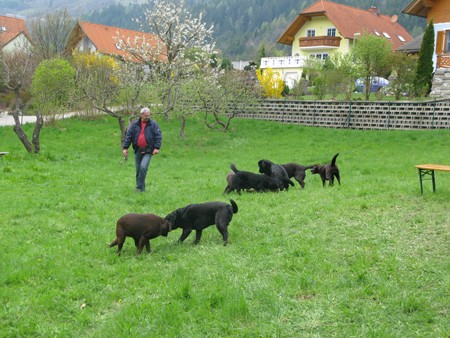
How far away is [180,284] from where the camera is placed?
5852 millimetres

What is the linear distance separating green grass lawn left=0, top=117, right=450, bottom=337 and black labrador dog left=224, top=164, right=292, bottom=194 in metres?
0.29

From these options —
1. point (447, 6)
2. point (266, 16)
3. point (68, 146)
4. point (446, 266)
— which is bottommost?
point (446, 266)

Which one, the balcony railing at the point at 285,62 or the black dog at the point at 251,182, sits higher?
the balcony railing at the point at 285,62

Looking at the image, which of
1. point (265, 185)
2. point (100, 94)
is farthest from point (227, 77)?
point (265, 185)

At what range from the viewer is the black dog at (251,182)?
457 inches

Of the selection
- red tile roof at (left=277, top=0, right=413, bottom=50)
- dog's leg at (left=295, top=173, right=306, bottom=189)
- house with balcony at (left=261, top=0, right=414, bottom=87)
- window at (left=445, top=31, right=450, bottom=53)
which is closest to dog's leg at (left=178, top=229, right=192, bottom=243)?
dog's leg at (left=295, top=173, right=306, bottom=189)

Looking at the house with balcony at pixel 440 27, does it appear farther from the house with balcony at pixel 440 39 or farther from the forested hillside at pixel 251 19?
the forested hillside at pixel 251 19

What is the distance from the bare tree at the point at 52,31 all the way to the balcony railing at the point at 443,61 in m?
26.3

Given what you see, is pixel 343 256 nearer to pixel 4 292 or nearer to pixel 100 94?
pixel 4 292

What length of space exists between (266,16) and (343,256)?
421ft

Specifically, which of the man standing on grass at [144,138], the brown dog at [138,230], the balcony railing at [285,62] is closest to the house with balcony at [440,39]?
the balcony railing at [285,62]

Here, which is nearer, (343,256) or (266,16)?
(343,256)

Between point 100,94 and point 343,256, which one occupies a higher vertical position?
point 100,94

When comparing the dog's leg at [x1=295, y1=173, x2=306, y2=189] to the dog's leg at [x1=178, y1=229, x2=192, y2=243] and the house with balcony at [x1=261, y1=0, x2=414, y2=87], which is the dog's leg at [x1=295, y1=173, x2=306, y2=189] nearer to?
the dog's leg at [x1=178, y1=229, x2=192, y2=243]
